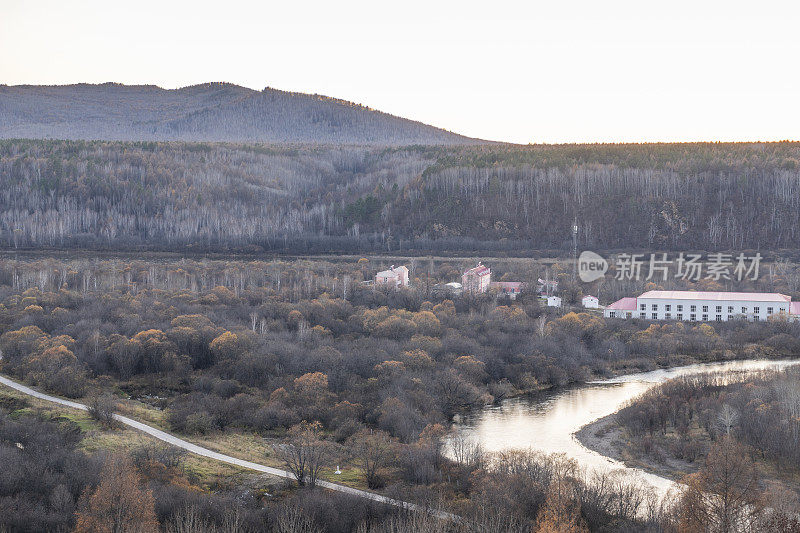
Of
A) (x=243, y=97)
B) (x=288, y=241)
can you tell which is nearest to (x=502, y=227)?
(x=288, y=241)

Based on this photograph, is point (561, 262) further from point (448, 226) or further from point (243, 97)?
point (243, 97)

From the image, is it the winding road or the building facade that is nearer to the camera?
the winding road

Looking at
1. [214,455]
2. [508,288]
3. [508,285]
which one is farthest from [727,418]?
[508,285]

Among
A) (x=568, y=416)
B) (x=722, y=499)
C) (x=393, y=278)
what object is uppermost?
(x=722, y=499)

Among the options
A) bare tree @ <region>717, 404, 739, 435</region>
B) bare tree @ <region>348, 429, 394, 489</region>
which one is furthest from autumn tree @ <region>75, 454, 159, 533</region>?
bare tree @ <region>717, 404, 739, 435</region>

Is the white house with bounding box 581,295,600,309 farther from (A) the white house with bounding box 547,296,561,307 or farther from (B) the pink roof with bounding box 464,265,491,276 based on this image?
(B) the pink roof with bounding box 464,265,491,276

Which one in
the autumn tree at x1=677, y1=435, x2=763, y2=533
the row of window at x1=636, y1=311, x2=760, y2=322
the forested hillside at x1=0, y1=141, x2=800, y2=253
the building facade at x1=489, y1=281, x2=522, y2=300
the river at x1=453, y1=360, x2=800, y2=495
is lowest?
the river at x1=453, y1=360, x2=800, y2=495

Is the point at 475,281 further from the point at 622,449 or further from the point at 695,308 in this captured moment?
the point at 622,449
